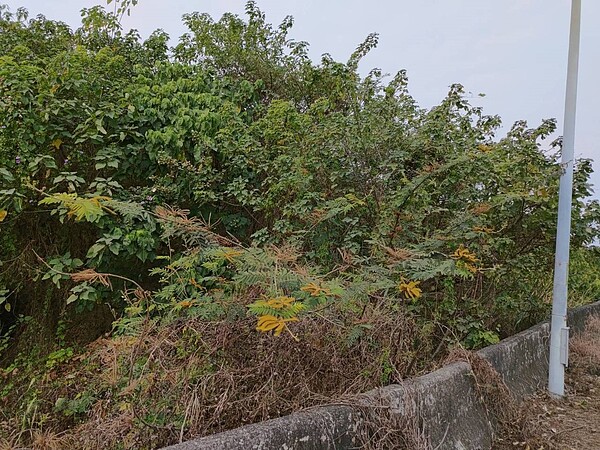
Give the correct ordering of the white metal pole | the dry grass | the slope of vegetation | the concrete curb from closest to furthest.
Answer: the concrete curb, the dry grass, the slope of vegetation, the white metal pole

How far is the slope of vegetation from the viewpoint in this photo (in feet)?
8.31

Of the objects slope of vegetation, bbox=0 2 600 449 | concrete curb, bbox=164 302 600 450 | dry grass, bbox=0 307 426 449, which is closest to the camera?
concrete curb, bbox=164 302 600 450

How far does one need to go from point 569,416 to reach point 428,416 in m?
2.10

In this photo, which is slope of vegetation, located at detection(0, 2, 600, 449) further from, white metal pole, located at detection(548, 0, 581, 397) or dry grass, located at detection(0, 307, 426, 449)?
white metal pole, located at detection(548, 0, 581, 397)

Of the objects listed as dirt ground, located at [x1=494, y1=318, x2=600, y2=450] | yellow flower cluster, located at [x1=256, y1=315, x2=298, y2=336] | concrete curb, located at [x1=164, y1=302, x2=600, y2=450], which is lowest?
dirt ground, located at [x1=494, y1=318, x2=600, y2=450]

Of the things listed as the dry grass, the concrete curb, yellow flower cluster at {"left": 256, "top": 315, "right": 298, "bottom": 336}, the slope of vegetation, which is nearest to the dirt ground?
the concrete curb

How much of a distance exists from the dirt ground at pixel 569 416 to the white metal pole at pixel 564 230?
236 millimetres

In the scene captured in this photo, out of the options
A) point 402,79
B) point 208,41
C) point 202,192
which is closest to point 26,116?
point 202,192

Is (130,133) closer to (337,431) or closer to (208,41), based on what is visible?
(208,41)

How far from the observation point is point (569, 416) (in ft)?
13.2

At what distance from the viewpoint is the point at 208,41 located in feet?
22.0

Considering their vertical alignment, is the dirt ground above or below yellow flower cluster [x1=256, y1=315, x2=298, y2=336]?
below

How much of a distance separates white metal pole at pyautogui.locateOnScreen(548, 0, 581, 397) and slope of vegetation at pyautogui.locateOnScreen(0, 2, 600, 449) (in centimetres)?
19

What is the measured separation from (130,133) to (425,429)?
3997 mm
